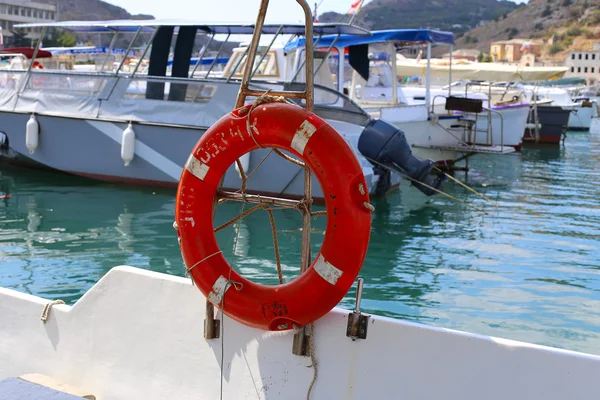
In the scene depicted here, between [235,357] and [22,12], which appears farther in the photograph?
[22,12]

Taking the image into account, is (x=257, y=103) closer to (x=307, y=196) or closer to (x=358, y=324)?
(x=307, y=196)

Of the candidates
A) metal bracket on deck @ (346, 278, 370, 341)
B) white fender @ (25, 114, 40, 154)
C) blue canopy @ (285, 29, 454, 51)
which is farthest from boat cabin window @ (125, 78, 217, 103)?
metal bracket on deck @ (346, 278, 370, 341)

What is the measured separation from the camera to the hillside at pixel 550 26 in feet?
365

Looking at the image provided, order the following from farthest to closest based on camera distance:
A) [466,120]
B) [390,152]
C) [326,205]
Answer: [466,120] < [390,152] < [326,205]

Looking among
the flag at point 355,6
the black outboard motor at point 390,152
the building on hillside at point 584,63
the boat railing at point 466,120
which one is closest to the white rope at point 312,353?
the black outboard motor at point 390,152

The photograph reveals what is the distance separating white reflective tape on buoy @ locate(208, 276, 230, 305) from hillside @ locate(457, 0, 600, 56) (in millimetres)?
110955

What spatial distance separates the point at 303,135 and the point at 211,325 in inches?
42.2

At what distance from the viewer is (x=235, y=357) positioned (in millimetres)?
3654

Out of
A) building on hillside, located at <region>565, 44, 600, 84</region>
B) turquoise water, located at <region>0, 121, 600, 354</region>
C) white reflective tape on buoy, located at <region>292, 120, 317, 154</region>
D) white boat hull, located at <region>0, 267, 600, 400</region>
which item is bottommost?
turquoise water, located at <region>0, 121, 600, 354</region>

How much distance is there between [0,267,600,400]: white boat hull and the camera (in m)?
3.11

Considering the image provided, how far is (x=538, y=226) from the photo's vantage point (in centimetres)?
992

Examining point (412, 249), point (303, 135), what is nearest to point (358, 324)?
point (303, 135)

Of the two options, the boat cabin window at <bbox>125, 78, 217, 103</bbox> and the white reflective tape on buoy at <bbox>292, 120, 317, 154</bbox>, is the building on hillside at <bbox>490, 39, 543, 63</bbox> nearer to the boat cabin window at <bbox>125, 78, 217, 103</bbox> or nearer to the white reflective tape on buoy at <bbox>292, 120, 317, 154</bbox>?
the boat cabin window at <bbox>125, 78, 217, 103</bbox>

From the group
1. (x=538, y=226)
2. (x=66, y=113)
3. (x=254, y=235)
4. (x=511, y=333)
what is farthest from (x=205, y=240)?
(x=66, y=113)
